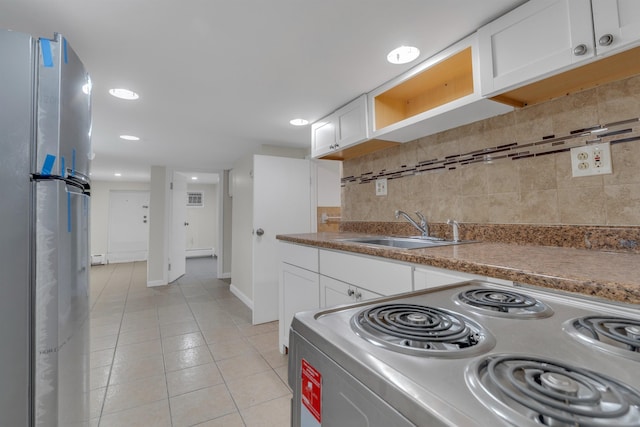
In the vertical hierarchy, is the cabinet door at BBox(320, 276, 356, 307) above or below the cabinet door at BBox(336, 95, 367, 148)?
below

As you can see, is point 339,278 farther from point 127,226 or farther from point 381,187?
point 127,226

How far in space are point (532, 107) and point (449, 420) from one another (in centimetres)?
171

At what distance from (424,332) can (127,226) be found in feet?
26.5

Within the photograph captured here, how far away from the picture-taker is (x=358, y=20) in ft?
4.45

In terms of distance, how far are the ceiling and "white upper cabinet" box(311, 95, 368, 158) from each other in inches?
3.4

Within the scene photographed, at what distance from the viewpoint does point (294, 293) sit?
2.18 m

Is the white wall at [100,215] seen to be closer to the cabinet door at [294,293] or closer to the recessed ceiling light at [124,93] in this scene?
the recessed ceiling light at [124,93]

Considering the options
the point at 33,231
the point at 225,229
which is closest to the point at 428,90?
the point at 33,231

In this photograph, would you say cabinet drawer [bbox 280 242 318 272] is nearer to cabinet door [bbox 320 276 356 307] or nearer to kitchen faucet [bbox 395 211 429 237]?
cabinet door [bbox 320 276 356 307]

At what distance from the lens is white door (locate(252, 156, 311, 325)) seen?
304cm

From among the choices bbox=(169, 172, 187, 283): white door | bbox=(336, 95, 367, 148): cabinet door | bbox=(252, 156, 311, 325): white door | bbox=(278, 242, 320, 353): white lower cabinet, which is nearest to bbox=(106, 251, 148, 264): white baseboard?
bbox=(169, 172, 187, 283): white door

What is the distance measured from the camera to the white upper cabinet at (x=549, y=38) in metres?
0.98

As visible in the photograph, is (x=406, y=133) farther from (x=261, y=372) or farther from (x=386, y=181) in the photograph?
(x=261, y=372)

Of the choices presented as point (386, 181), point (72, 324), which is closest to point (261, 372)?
point (72, 324)
